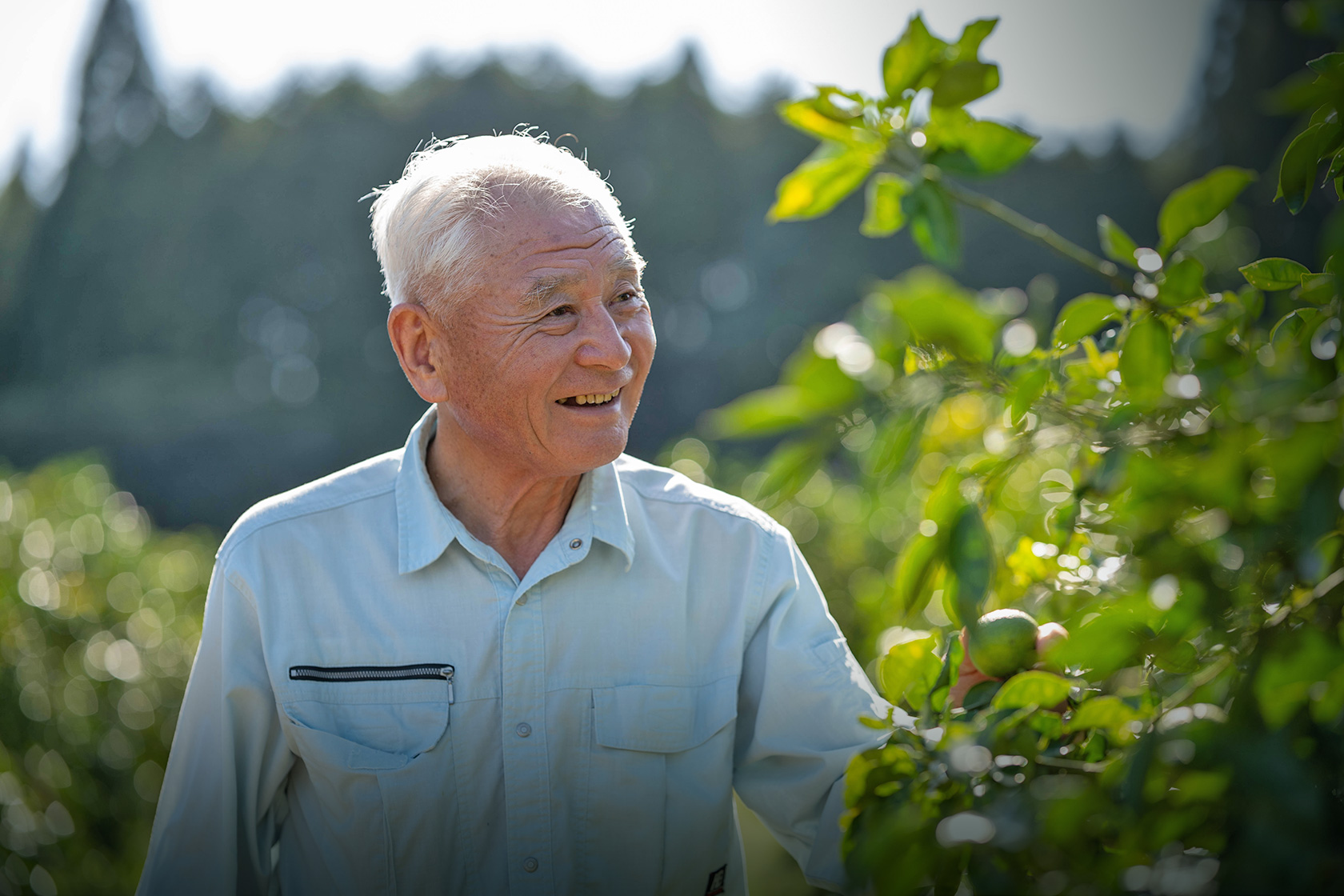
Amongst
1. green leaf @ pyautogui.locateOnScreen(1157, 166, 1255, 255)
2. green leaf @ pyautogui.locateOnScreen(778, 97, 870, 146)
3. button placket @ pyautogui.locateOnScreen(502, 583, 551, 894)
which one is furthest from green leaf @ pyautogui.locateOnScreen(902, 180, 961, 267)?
button placket @ pyautogui.locateOnScreen(502, 583, 551, 894)

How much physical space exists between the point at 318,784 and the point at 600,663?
671mm

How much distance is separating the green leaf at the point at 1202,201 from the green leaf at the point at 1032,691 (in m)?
0.56

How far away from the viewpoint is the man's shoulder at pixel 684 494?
90.3 inches

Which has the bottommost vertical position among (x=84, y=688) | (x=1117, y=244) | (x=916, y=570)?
(x=84, y=688)

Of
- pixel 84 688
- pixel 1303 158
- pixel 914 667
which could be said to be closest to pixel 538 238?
pixel 914 667

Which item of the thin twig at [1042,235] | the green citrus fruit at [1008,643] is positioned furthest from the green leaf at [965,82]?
the green citrus fruit at [1008,643]

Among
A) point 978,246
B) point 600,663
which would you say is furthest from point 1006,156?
point 978,246

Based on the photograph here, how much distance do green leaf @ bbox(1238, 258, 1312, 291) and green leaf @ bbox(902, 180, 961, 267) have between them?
38 cm

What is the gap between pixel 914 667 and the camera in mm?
1462

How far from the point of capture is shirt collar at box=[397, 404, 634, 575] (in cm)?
216

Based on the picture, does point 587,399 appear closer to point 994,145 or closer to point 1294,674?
point 994,145

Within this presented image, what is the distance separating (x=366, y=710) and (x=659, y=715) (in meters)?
0.66

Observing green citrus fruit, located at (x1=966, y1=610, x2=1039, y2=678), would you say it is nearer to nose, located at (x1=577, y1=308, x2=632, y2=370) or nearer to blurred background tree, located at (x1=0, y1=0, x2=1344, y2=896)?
nose, located at (x1=577, y1=308, x2=632, y2=370)

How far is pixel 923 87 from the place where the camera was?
1213 mm
